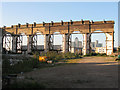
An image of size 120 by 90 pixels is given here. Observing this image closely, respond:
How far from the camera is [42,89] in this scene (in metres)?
4.92

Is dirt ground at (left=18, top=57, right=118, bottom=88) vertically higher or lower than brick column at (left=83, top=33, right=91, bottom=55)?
lower

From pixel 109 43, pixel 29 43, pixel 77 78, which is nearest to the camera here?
pixel 77 78

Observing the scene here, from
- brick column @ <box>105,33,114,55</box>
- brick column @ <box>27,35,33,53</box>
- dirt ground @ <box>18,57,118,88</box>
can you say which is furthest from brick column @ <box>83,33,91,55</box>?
dirt ground @ <box>18,57,118,88</box>

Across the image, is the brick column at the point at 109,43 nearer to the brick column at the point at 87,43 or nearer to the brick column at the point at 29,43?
the brick column at the point at 87,43

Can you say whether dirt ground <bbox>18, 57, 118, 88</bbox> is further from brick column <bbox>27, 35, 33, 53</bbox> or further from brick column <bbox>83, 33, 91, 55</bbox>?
brick column <bbox>27, 35, 33, 53</bbox>

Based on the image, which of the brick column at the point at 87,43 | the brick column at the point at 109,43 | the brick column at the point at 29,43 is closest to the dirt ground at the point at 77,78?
the brick column at the point at 109,43

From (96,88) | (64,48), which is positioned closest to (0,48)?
(64,48)

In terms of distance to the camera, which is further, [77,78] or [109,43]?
[109,43]

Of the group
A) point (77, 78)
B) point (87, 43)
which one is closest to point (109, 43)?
point (87, 43)

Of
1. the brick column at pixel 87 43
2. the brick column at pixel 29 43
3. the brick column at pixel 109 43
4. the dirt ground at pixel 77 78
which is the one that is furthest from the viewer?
the brick column at pixel 29 43

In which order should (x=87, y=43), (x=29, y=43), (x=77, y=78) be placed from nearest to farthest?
(x=77, y=78) < (x=87, y=43) < (x=29, y=43)

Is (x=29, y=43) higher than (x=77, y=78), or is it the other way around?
(x=29, y=43)

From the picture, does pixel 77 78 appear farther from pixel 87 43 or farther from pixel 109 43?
pixel 109 43

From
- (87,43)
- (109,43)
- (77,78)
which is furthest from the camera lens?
(87,43)
